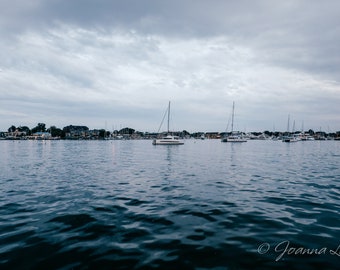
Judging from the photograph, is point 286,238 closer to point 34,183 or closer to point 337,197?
point 337,197

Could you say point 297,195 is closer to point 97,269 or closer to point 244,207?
point 244,207

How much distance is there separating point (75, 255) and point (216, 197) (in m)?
9.45

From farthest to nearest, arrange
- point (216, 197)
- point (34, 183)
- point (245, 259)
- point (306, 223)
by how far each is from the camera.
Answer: point (34, 183) < point (216, 197) < point (306, 223) < point (245, 259)

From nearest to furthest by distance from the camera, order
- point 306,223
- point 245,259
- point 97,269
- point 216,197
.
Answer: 1. point 97,269
2. point 245,259
3. point 306,223
4. point 216,197

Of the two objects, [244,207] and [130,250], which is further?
[244,207]

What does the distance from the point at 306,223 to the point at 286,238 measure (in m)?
2.26

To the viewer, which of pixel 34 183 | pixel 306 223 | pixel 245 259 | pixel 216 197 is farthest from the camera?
pixel 34 183

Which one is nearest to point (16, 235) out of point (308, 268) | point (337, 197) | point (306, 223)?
point (308, 268)

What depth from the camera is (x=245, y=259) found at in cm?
683

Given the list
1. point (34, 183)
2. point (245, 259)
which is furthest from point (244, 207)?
point (34, 183)

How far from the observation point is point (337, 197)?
1459 cm

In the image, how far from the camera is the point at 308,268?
6.36 metres

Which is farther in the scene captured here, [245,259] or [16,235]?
[16,235]

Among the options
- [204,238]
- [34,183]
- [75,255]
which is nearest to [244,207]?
[204,238]
